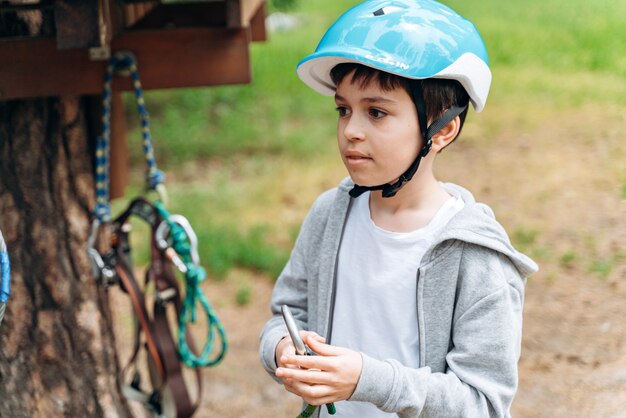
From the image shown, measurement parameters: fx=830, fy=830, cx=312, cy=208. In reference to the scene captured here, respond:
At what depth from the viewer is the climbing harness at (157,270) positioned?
8.82ft

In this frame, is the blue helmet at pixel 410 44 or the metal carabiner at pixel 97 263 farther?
the metal carabiner at pixel 97 263

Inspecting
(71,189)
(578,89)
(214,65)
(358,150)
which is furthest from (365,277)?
(578,89)

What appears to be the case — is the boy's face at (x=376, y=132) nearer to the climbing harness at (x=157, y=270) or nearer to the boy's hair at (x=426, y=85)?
the boy's hair at (x=426, y=85)

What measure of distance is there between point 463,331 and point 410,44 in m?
0.65

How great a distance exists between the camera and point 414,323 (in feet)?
6.29

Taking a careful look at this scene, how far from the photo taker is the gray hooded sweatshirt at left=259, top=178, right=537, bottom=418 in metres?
1.74

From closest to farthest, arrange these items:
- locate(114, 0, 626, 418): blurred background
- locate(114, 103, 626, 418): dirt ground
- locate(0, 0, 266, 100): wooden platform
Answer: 1. locate(0, 0, 266, 100): wooden platform
2. locate(114, 103, 626, 418): dirt ground
3. locate(114, 0, 626, 418): blurred background

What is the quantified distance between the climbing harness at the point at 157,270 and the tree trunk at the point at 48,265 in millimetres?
125

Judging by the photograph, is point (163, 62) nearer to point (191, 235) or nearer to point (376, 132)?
point (191, 235)

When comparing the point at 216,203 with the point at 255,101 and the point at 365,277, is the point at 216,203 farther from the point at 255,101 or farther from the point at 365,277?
the point at 365,277

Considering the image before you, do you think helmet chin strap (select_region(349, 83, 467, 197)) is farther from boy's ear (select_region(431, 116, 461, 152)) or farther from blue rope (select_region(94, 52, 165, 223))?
blue rope (select_region(94, 52, 165, 223))

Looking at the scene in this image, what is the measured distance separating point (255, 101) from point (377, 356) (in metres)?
7.22

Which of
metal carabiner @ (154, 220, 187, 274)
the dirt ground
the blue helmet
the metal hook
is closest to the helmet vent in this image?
the blue helmet

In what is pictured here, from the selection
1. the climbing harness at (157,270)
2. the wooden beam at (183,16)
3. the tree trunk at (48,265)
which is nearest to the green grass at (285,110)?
the wooden beam at (183,16)
